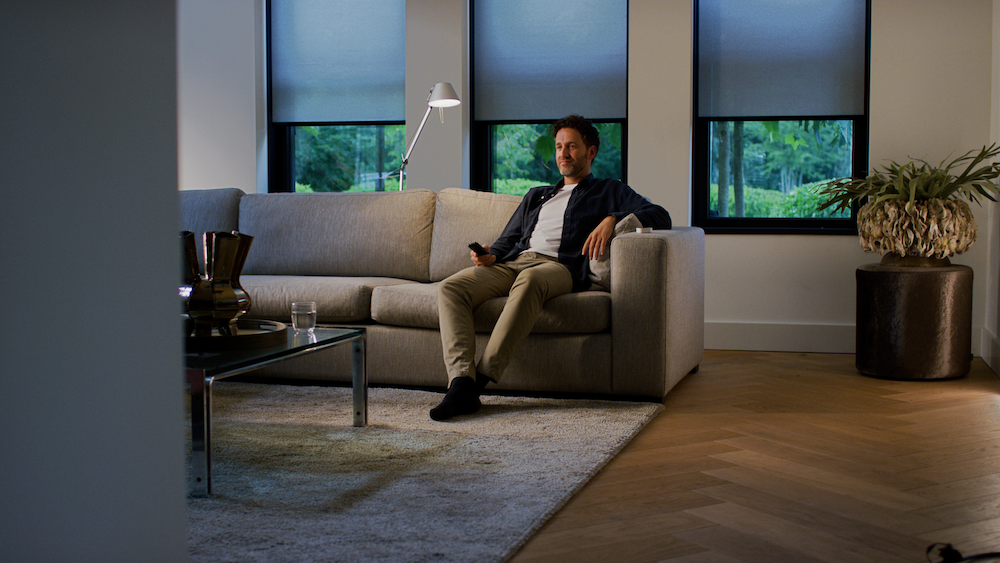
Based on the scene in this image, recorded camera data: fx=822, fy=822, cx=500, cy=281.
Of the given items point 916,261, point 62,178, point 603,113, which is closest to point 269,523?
point 62,178

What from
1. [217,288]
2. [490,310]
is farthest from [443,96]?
[217,288]

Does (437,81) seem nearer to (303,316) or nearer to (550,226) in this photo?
(550,226)

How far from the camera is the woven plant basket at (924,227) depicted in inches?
142

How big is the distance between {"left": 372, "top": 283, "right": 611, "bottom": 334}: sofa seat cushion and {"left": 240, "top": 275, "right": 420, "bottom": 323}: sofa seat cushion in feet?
0.21

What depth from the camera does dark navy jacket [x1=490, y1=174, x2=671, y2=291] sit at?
329 centimetres

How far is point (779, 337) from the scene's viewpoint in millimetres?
4566

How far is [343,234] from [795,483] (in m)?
2.45

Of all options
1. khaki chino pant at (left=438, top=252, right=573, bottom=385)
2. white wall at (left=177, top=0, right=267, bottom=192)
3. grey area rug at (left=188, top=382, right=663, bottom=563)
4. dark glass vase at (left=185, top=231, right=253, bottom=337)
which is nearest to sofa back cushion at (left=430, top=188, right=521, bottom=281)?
khaki chino pant at (left=438, top=252, right=573, bottom=385)

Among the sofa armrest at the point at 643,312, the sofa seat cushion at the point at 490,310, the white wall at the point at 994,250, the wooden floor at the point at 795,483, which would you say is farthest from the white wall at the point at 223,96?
the white wall at the point at 994,250

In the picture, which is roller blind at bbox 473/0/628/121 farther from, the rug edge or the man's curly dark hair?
the rug edge

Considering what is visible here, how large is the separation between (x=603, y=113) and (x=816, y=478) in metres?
3.10

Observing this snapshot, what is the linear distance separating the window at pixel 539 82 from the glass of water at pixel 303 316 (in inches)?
104

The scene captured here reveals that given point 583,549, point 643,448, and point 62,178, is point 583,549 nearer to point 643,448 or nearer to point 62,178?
point 643,448

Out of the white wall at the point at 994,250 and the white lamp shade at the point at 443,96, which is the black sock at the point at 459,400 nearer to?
the white lamp shade at the point at 443,96
